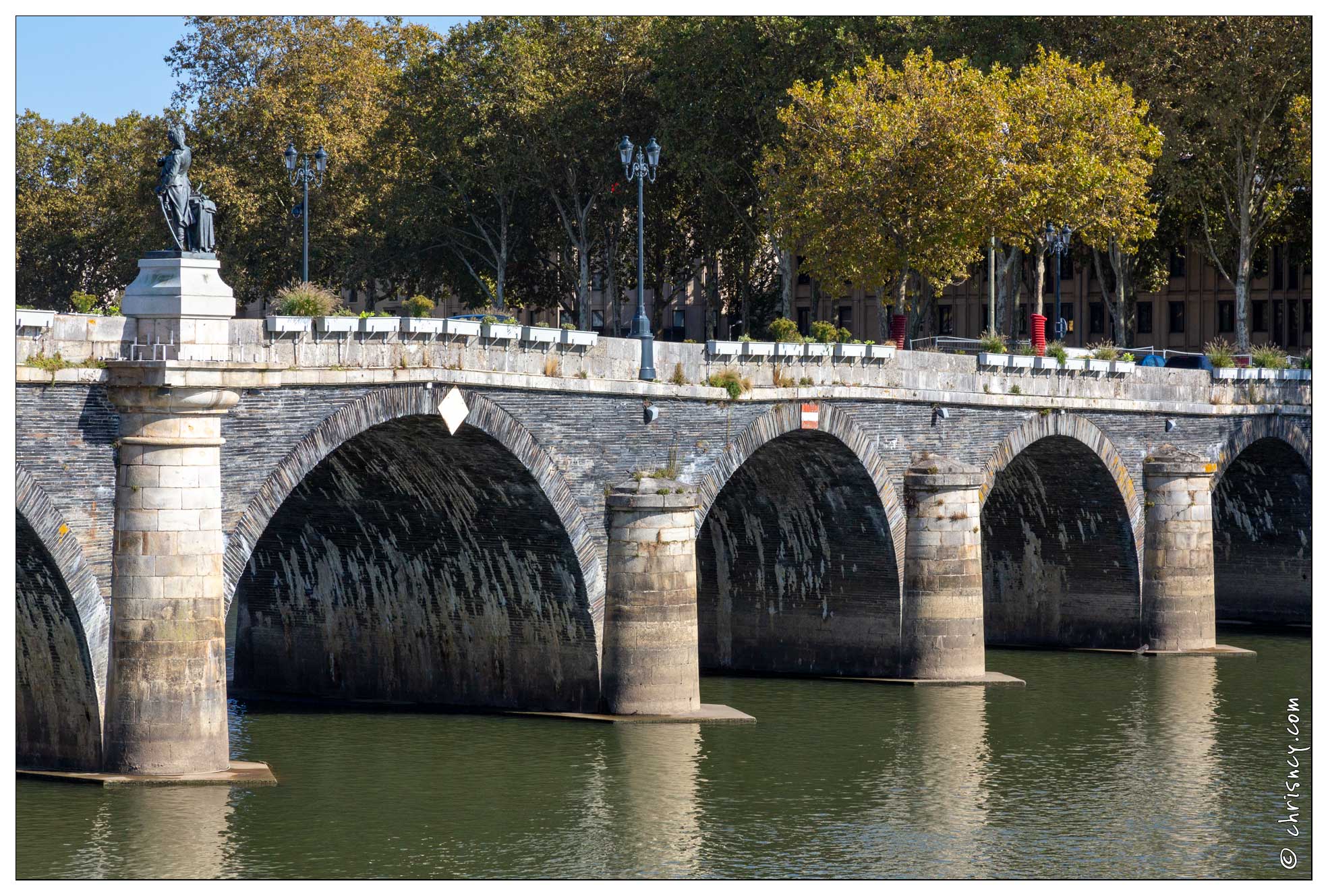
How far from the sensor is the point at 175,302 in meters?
31.1

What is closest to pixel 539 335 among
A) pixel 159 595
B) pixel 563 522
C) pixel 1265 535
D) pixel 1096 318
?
pixel 563 522

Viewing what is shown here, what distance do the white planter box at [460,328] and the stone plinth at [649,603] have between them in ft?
16.2

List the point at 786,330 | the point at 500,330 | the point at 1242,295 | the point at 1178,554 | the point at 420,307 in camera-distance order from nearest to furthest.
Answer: the point at 500,330, the point at 420,307, the point at 786,330, the point at 1178,554, the point at 1242,295

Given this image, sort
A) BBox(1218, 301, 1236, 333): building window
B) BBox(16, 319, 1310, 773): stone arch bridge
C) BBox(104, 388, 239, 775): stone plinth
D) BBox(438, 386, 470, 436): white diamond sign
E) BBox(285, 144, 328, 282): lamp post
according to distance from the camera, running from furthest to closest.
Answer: BBox(1218, 301, 1236, 333): building window, BBox(285, 144, 328, 282): lamp post, BBox(438, 386, 470, 436): white diamond sign, BBox(16, 319, 1310, 773): stone arch bridge, BBox(104, 388, 239, 775): stone plinth

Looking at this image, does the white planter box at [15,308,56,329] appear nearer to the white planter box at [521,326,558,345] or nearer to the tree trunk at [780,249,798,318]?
the white planter box at [521,326,558,345]

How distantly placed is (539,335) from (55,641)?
1144 centimetres

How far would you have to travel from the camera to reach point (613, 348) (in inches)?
1625

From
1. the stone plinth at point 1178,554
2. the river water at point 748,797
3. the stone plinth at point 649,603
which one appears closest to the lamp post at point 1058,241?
the stone plinth at point 1178,554

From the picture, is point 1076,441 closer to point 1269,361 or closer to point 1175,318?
point 1269,361

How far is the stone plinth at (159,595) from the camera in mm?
31156

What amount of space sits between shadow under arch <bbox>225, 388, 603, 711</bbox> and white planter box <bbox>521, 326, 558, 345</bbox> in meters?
1.55

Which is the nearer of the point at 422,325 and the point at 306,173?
the point at 422,325

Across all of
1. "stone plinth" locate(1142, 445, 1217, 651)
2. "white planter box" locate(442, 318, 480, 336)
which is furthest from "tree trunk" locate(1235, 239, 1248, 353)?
"white planter box" locate(442, 318, 480, 336)

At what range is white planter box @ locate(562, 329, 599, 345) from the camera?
39.8 meters
